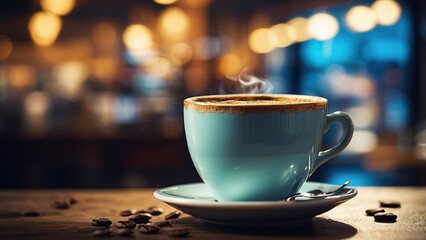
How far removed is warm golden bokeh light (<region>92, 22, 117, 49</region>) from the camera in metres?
8.66

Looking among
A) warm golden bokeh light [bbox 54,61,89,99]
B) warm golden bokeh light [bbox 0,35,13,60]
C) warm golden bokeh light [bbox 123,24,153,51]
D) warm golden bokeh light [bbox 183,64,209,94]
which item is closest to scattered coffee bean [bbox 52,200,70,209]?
warm golden bokeh light [bbox 123,24,153,51]

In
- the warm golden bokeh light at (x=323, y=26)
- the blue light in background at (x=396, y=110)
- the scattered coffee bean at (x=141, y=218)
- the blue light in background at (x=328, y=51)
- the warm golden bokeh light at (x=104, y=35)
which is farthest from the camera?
the warm golden bokeh light at (x=104, y=35)

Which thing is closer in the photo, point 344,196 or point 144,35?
point 344,196

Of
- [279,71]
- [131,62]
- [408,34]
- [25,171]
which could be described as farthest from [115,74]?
[408,34]

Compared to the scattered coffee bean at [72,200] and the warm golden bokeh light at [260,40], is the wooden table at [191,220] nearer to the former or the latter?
the scattered coffee bean at [72,200]

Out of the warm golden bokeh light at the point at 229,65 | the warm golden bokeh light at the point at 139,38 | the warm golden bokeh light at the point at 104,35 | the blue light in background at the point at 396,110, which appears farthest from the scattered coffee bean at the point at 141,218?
the warm golden bokeh light at the point at 104,35

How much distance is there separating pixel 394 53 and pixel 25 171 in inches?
135

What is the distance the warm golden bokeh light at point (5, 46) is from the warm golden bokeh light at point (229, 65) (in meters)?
2.67

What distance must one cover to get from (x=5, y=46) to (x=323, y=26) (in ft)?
13.9

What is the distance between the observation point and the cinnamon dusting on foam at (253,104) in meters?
0.82

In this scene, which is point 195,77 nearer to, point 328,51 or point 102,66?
point 102,66

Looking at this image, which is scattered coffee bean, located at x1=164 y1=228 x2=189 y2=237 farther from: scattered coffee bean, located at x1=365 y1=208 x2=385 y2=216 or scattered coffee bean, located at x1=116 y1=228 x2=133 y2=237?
→ scattered coffee bean, located at x1=365 y1=208 x2=385 y2=216

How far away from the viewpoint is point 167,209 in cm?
104

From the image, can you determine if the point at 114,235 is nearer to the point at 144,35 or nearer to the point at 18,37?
the point at 144,35
